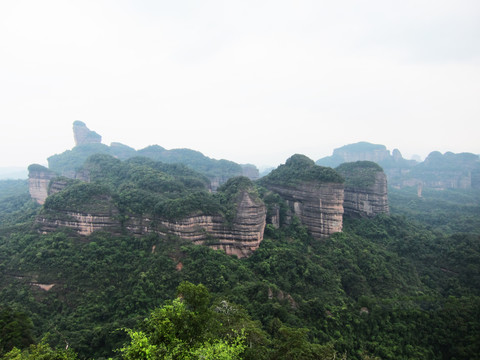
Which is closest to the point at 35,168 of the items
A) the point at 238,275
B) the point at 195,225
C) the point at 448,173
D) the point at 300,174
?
the point at 195,225

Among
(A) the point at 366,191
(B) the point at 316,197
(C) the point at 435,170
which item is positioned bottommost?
(B) the point at 316,197

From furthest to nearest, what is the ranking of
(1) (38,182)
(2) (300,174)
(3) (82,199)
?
(1) (38,182)
(2) (300,174)
(3) (82,199)

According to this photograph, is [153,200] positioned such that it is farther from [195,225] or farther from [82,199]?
[82,199]

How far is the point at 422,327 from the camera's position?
2719 centimetres

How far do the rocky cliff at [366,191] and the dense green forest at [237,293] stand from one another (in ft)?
30.8

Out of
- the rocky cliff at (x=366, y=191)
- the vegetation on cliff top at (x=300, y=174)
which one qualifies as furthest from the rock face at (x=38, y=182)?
the rocky cliff at (x=366, y=191)

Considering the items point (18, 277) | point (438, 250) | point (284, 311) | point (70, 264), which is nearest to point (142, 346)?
point (284, 311)

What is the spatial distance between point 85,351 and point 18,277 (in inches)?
586

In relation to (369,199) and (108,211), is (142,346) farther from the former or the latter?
(369,199)

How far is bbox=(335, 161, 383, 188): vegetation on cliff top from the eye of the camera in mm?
54500

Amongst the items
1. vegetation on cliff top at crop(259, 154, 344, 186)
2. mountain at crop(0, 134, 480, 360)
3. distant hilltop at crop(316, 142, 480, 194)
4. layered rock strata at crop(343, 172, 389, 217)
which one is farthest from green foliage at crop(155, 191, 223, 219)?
distant hilltop at crop(316, 142, 480, 194)

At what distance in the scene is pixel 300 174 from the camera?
49.6 m

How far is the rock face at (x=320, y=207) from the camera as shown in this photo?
44.7 metres

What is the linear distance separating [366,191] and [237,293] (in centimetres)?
3855
